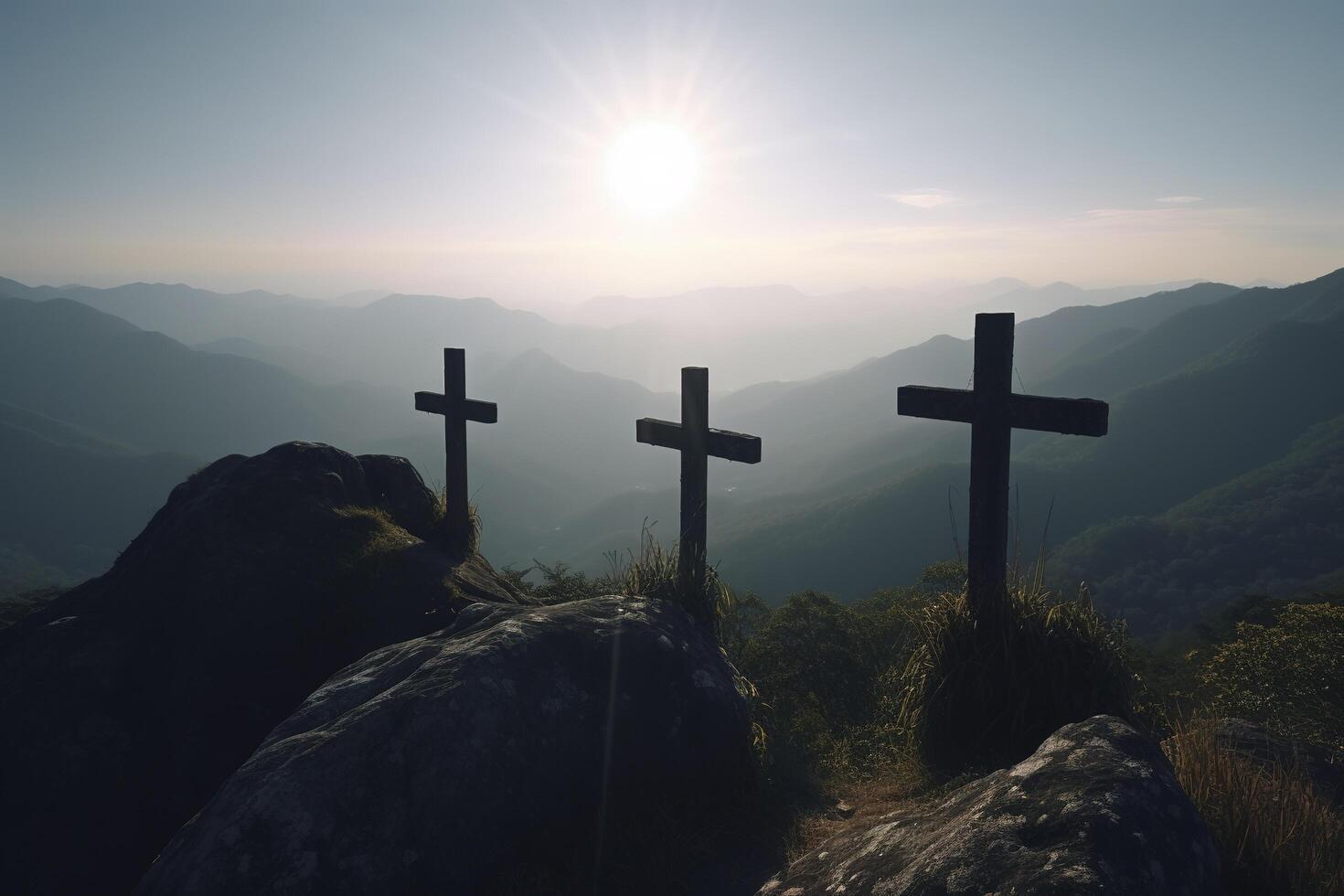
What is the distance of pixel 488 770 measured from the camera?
4.45 m

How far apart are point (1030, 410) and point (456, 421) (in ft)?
29.7

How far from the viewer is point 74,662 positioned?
23.3ft

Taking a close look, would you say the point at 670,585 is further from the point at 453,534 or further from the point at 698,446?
the point at 453,534

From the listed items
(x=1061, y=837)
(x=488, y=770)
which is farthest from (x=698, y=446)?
(x=1061, y=837)

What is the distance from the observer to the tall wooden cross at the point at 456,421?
12.0 metres

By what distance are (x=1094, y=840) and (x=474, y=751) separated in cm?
312

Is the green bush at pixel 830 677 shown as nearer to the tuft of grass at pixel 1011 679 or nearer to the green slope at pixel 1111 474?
the tuft of grass at pixel 1011 679

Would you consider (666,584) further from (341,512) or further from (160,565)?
(160,565)

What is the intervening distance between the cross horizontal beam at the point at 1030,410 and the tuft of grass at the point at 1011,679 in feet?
4.49

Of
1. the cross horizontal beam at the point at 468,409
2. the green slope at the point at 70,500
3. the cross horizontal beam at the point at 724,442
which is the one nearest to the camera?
the cross horizontal beam at the point at 724,442

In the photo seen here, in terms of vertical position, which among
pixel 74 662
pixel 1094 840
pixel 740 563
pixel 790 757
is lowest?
pixel 740 563

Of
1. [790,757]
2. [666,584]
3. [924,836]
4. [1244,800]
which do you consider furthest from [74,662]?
[1244,800]

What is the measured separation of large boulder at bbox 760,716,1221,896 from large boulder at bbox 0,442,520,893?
17.4 ft

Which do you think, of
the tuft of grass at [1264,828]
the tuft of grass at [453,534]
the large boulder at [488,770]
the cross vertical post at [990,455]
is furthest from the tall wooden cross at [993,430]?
the tuft of grass at [453,534]
